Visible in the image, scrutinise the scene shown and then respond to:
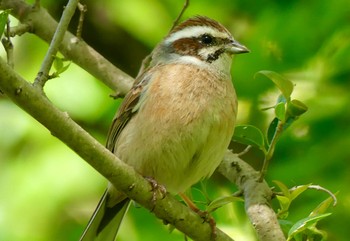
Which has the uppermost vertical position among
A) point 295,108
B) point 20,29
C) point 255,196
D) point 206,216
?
point 20,29

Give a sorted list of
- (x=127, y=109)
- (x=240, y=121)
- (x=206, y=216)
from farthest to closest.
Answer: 1. (x=240, y=121)
2. (x=127, y=109)
3. (x=206, y=216)

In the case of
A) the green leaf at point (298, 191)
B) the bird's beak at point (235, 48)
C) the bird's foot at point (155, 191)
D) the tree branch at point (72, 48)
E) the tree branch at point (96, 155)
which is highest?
the bird's beak at point (235, 48)

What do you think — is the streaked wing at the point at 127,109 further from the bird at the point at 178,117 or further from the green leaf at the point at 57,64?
the green leaf at the point at 57,64

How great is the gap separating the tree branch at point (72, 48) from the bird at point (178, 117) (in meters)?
0.36

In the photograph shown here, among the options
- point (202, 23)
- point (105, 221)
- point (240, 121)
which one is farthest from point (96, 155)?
point (240, 121)

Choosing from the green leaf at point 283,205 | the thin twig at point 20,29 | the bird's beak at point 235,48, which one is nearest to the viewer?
the green leaf at point 283,205

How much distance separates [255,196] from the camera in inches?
155

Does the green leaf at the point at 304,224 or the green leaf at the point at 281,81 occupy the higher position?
the green leaf at the point at 281,81

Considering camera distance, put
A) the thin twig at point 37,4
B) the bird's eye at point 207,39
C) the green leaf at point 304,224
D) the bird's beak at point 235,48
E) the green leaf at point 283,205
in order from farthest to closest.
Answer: the thin twig at point 37,4 < the bird's eye at point 207,39 < the bird's beak at point 235,48 < the green leaf at point 283,205 < the green leaf at point 304,224

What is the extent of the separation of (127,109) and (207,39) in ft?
1.87

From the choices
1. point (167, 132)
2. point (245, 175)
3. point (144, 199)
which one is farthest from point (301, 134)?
point (144, 199)

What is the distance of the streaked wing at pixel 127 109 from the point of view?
424cm

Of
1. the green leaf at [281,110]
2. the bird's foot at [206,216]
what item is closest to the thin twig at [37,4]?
the bird's foot at [206,216]

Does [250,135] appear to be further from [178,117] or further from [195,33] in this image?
[195,33]
